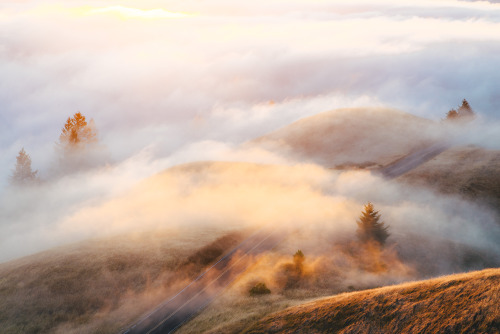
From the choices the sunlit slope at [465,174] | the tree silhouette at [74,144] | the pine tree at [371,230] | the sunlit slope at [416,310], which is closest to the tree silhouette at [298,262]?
the pine tree at [371,230]

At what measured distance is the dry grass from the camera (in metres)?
31.5

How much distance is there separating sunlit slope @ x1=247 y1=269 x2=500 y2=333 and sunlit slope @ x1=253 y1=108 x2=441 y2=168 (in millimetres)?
66907

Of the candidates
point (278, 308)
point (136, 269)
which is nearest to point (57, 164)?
point (136, 269)

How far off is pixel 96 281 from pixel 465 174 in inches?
2554

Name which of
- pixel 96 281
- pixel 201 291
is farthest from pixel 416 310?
pixel 96 281

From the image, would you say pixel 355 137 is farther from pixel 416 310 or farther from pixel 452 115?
pixel 416 310

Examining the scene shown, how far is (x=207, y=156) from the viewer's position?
111 m

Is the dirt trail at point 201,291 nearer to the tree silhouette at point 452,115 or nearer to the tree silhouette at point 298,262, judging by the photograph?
the tree silhouette at point 298,262

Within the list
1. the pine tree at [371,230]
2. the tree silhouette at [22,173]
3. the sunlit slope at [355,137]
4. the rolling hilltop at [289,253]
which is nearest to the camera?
the rolling hilltop at [289,253]

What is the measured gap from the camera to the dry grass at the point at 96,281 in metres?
31.5

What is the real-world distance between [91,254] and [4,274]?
915cm

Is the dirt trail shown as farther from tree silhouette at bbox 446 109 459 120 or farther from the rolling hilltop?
tree silhouette at bbox 446 109 459 120

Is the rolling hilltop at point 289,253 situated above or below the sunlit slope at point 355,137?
below

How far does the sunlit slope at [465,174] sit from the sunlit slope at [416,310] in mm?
43537
